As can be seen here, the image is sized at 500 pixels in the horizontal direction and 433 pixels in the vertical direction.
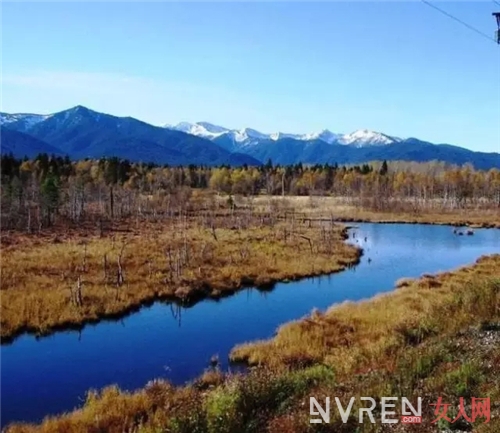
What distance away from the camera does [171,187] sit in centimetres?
12988

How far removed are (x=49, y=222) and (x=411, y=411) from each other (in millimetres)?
68572

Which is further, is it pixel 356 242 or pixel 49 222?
pixel 49 222

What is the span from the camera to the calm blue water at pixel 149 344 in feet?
60.2

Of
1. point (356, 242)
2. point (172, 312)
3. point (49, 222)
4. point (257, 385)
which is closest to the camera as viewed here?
point (257, 385)

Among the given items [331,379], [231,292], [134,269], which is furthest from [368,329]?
[134,269]

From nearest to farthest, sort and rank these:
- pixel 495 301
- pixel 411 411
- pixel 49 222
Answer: pixel 411 411, pixel 495 301, pixel 49 222

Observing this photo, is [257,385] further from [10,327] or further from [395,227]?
[395,227]

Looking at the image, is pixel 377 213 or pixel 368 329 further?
pixel 377 213

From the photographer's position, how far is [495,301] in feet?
55.6

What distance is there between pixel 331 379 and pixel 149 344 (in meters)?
12.9

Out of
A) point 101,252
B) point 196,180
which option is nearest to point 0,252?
point 101,252

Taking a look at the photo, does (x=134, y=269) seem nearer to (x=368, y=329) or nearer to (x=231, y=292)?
(x=231, y=292)

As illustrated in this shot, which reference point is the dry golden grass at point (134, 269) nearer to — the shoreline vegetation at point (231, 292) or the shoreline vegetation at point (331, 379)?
the shoreline vegetation at point (231, 292)

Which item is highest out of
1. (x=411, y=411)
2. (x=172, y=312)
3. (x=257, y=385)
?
(x=411, y=411)
